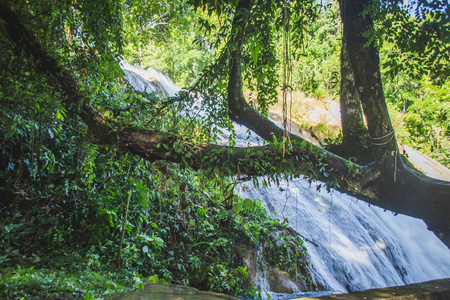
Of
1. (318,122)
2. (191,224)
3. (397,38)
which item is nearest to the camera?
(397,38)

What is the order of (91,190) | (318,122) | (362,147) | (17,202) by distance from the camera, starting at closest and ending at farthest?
(362,147)
(17,202)
(91,190)
(318,122)

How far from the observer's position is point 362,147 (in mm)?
3518

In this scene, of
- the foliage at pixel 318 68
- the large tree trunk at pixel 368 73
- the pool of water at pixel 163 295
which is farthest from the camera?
the foliage at pixel 318 68

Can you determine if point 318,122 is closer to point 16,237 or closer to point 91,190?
point 91,190

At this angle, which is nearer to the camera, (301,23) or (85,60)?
(85,60)

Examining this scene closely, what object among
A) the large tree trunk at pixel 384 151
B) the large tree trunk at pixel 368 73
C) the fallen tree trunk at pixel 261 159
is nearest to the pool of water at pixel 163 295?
the fallen tree trunk at pixel 261 159

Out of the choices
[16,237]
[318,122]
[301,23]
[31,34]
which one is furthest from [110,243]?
[318,122]

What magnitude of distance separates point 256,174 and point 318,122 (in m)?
11.2

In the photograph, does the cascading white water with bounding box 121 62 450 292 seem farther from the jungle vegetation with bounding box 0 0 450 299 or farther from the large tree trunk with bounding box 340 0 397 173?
the large tree trunk with bounding box 340 0 397 173

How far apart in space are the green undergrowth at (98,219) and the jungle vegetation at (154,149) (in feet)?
0.07

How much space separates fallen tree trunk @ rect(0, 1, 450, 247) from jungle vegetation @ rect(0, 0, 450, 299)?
0.01 m

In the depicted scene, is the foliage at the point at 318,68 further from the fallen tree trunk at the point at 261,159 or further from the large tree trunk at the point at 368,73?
→ the fallen tree trunk at the point at 261,159

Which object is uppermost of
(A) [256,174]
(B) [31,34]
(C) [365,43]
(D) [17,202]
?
(B) [31,34]

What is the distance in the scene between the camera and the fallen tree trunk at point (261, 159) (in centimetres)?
296
